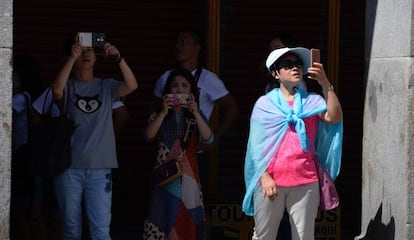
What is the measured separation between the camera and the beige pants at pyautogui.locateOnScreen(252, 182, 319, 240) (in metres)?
6.38

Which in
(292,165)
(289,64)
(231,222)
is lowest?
(231,222)

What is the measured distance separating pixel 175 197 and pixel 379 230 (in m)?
1.53

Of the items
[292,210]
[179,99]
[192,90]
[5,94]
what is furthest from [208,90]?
[5,94]

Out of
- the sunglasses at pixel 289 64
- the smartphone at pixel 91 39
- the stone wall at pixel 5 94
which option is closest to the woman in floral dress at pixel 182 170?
the smartphone at pixel 91 39

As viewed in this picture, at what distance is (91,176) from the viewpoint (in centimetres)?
669

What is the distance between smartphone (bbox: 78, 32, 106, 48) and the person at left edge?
36mm

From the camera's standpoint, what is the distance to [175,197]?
6.99 metres

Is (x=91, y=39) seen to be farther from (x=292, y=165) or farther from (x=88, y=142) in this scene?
(x=292, y=165)

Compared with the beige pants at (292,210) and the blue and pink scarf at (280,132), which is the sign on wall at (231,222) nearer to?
the blue and pink scarf at (280,132)

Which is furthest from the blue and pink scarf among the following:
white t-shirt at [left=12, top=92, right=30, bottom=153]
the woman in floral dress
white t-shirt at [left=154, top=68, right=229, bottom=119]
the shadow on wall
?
white t-shirt at [left=12, top=92, right=30, bottom=153]

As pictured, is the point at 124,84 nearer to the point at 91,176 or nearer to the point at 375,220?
the point at 91,176

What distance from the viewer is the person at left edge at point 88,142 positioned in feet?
21.7

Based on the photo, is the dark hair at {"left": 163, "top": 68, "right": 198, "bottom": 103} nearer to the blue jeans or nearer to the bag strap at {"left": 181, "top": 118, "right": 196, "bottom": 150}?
the bag strap at {"left": 181, "top": 118, "right": 196, "bottom": 150}

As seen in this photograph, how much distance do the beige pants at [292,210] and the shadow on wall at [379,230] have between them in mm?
833
